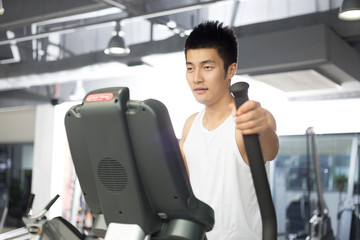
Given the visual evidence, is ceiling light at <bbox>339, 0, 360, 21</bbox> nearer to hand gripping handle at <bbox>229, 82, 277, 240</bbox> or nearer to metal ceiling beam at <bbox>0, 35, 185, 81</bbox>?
metal ceiling beam at <bbox>0, 35, 185, 81</bbox>

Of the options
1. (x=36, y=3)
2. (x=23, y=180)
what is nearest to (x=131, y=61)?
(x=36, y=3)

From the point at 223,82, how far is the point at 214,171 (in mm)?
288

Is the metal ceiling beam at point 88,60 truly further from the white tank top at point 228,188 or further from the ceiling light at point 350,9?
the white tank top at point 228,188

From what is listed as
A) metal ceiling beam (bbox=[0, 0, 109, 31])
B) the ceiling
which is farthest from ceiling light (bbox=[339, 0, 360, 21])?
metal ceiling beam (bbox=[0, 0, 109, 31])

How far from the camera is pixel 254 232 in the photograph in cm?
149

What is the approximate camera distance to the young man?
4.60 ft

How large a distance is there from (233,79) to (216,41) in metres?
5.00

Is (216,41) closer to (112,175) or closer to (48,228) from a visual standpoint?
(112,175)

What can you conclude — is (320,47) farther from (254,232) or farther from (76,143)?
(76,143)

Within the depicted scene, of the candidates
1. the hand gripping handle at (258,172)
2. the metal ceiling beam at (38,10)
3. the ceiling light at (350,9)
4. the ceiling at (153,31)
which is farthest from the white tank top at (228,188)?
the metal ceiling beam at (38,10)

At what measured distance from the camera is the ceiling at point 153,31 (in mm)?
5129

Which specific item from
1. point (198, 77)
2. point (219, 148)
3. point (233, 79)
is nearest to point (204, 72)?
point (198, 77)

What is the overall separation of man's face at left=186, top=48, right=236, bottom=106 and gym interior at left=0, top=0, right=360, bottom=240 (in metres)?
3.32

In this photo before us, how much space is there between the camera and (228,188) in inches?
58.4
